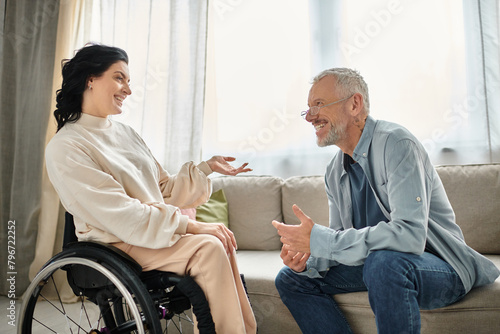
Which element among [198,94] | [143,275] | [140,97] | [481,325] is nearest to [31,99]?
[140,97]

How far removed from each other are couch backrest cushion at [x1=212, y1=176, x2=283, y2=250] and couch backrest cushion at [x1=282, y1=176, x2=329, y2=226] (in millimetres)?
65

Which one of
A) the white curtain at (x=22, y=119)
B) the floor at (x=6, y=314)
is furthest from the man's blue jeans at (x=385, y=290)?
the white curtain at (x=22, y=119)

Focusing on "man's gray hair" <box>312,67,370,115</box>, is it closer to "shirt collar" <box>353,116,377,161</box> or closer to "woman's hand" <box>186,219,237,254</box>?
"shirt collar" <box>353,116,377,161</box>

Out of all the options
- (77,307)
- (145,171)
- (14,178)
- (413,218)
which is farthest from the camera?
(14,178)

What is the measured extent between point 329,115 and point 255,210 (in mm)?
1025

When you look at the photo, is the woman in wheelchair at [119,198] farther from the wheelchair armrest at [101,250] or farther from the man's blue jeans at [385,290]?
the man's blue jeans at [385,290]

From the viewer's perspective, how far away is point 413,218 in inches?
51.3

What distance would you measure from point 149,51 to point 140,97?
13.2 inches

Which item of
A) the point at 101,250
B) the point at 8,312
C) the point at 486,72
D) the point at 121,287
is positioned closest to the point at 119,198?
the point at 101,250

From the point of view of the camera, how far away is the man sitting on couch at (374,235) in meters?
1.30

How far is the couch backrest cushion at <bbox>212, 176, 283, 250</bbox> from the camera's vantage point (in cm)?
246

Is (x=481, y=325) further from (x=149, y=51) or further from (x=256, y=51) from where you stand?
(x=149, y=51)

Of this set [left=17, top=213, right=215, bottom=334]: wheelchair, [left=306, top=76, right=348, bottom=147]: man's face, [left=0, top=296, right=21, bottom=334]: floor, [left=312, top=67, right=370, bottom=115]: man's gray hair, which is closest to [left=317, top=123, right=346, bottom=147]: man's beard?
[left=306, top=76, right=348, bottom=147]: man's face

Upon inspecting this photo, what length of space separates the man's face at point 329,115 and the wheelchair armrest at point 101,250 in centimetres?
84
